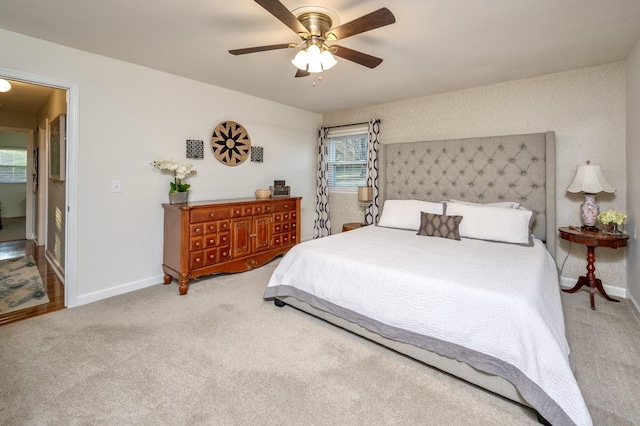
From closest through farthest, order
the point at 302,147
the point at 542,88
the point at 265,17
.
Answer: the point at 265,17, the point at 542,88, the point at 302,147

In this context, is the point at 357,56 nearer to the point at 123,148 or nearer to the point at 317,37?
the point at 317,37

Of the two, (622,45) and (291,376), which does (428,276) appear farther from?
(622,45)

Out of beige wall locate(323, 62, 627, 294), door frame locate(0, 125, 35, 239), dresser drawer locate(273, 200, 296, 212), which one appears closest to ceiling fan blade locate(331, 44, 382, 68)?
beige wall locate(323, 62, 627, 294)

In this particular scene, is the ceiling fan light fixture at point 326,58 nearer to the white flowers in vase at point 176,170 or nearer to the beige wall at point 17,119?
the white flowers in vase at point 176,170

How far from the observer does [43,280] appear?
3535 millimetres

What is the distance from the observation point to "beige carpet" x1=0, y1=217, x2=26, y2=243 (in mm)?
5761

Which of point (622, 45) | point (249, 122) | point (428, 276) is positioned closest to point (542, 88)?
point (622, 45)

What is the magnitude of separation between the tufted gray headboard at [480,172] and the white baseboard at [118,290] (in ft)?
10.4

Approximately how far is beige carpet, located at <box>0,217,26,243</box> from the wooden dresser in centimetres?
468

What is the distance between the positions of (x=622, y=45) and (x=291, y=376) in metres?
3.84

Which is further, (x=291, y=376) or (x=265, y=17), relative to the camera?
(x=265, y=17)

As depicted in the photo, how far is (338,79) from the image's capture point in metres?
3.48

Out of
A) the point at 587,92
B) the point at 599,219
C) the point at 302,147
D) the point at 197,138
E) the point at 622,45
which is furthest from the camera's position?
the point at 302,147

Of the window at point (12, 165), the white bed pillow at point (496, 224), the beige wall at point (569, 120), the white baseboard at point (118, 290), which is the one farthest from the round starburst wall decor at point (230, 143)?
the window at point (12, 165)
